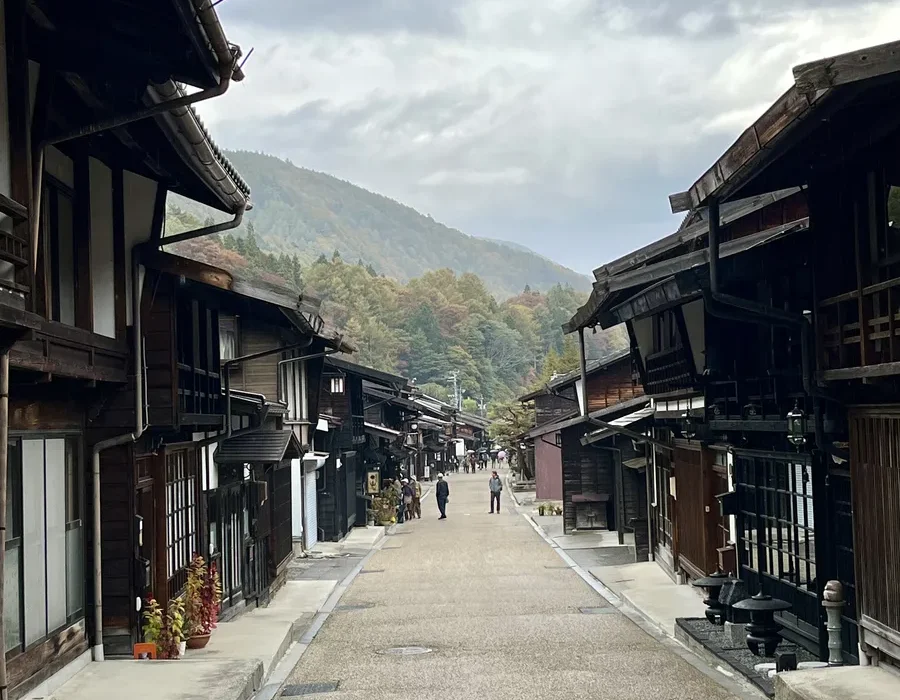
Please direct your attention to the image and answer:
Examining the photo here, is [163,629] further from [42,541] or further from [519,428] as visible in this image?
[519,428]

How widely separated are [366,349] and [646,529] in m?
146

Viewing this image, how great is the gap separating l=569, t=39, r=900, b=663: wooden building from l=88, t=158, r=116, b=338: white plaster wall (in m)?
6.01

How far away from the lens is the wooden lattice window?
15.7 metres

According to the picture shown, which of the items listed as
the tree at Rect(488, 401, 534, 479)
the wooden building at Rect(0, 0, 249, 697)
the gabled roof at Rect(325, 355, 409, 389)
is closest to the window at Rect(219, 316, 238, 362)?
the wooden building at Rect(0, 0, 249, 697)

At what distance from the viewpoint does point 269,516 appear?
2305cm

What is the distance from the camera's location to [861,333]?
10.5 meters

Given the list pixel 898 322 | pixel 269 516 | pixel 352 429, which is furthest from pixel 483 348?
pixel 898 322

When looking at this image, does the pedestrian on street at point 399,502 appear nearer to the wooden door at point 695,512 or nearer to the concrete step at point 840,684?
the wooden door at point 695,512

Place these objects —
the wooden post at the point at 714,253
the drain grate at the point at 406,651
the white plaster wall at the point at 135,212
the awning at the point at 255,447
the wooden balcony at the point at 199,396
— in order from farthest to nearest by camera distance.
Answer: the awning at the point at 255,447 → the drain grate at the point at 406,651 → the wooden balcony at the point at 199,396 → the white plaster wall at the point at 135,212 → the wooden post at the point at 714,253

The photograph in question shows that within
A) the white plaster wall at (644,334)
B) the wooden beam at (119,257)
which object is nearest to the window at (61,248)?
the wooden beam at (119,257)

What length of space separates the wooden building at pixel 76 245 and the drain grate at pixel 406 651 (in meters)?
4.09

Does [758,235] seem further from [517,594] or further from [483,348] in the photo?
[483,348]

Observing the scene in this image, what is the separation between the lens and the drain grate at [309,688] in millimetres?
13391

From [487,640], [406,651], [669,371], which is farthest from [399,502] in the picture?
[406,651]
